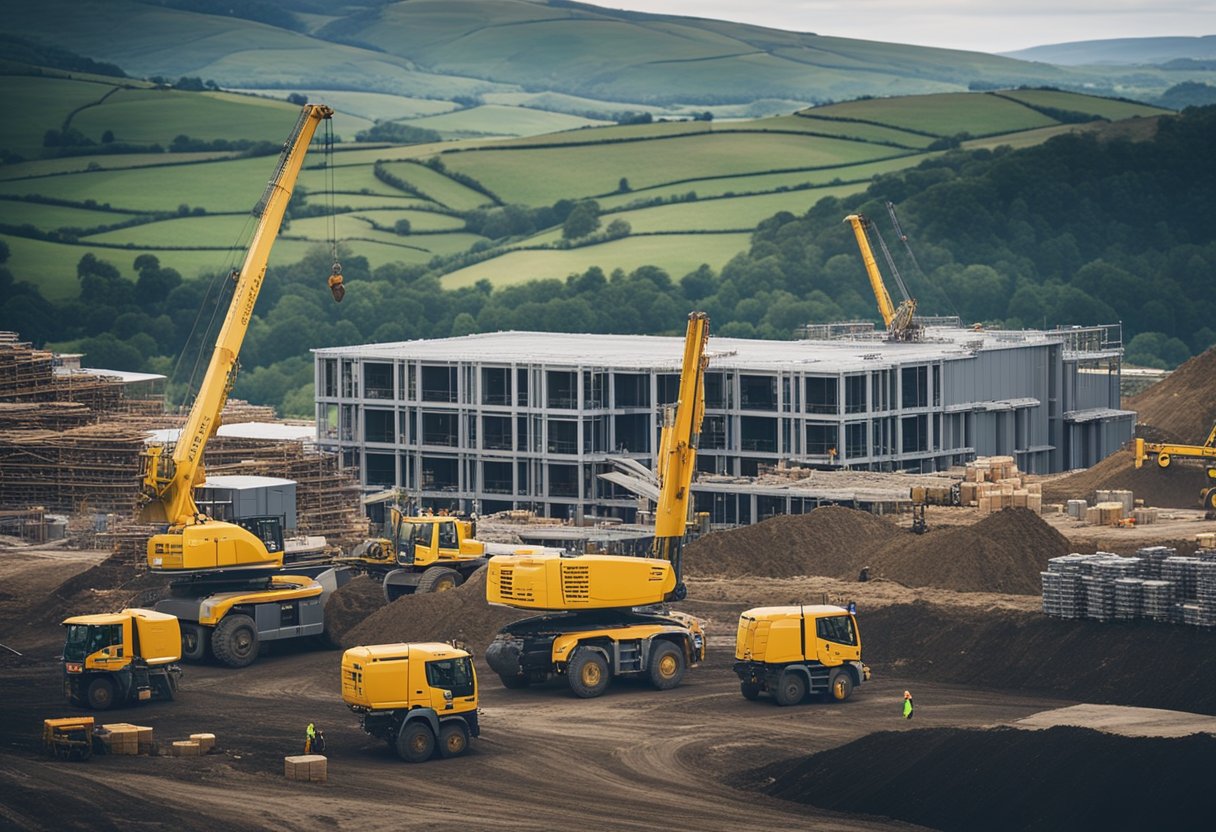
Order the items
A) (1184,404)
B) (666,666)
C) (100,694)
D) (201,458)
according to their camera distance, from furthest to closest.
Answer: (1184,404), (201,458), (666,666), (100,694)

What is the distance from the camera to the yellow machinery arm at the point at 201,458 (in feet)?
208

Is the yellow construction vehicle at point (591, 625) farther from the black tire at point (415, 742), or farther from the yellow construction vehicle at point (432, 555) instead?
the yellow construction vehicle at point (432, 555)

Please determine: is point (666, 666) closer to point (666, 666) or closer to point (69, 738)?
point (666, 666)

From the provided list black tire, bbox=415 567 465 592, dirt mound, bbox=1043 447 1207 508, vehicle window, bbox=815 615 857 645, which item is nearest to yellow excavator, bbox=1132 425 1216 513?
dirt mound, bbox=1043 447 1207 508

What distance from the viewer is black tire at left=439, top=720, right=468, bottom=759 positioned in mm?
49062

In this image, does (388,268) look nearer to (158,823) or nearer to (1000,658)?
(1000,658)

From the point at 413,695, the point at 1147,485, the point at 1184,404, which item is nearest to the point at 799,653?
the point at 413,695

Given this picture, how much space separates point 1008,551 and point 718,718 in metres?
19.0

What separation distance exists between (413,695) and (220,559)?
16321 millimetres

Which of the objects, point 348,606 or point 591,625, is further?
point 348,606

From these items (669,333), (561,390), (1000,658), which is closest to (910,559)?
(1000,658)

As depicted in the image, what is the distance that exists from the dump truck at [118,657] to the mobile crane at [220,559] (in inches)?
245

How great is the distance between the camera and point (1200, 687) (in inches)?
2082

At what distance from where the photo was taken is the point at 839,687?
2153 inches
